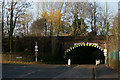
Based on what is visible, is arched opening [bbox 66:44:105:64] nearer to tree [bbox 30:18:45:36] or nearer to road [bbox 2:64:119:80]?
tree [bbox 30:18:45:36]

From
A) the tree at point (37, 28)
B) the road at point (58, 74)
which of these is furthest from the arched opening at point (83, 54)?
the road at point (58, 74)

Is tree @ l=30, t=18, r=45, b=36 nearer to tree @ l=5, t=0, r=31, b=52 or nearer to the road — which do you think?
tree @ l=5, t=0, r=31, b=52

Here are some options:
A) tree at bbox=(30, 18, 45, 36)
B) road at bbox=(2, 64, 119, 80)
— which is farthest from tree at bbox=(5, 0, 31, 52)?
road at bbox=(2, 64, 119, 80)

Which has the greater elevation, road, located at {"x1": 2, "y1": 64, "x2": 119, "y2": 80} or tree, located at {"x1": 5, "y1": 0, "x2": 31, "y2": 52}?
tree, located at {"x1": 5, "y1": 0, "x2": 31, "y2": 52}

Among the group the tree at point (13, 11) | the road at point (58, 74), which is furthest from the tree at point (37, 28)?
the road at point (58, 74)

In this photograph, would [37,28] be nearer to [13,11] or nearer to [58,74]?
[13,11]

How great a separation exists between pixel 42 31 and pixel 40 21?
2.16 m

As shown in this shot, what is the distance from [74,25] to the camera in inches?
1748

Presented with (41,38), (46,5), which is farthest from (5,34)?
(46,5)

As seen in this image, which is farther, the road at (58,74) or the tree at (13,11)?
the tree at (13,11)

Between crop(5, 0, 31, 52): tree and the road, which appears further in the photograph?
crop(5, 0, 31, 52): tree

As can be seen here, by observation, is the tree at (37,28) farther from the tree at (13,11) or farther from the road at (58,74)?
the road at (58,74)

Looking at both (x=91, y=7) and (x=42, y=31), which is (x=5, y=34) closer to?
(x=42, y=31)

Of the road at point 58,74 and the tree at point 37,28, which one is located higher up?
the tree at point 37,28
